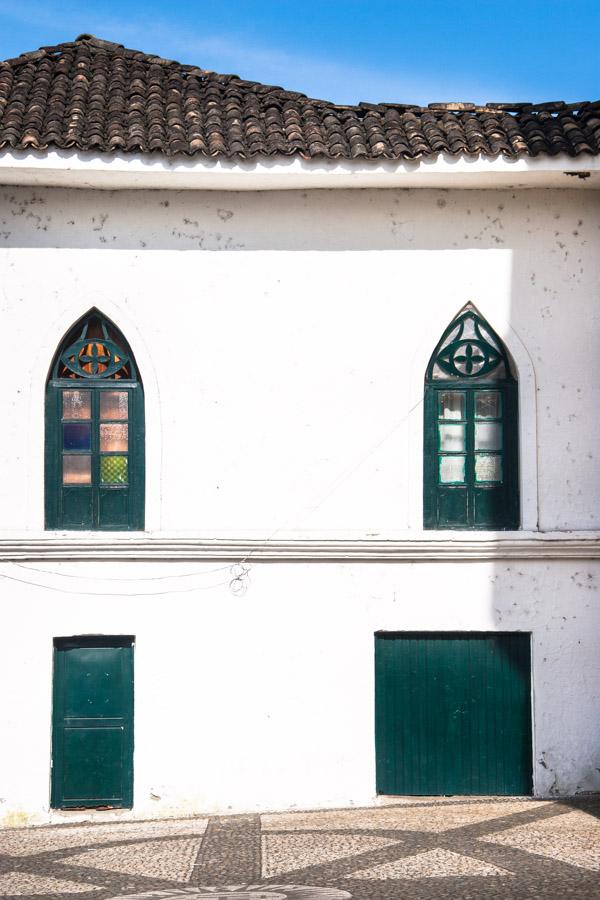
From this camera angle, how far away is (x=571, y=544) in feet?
38.2

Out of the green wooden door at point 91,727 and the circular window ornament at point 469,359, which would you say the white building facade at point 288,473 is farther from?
the circular window ornament at point 469,359

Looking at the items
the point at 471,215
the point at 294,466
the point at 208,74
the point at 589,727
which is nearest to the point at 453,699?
the point at 589,727

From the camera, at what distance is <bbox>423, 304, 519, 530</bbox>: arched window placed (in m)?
11.9

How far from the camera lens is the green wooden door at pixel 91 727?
37.9ft

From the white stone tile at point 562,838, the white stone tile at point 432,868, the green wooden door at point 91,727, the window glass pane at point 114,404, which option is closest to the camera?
the white stone tile at point 432,868

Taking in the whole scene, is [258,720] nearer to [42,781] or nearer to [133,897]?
[42,781]

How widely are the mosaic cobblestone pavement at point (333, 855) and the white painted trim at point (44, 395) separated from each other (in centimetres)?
295

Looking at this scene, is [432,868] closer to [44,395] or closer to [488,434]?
[488,434]

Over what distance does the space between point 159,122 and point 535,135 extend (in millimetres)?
3544

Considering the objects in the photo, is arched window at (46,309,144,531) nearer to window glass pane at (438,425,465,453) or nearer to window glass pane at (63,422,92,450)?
window glass pane at (63,422,92,450)

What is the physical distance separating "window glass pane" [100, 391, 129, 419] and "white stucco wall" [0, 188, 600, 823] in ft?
1.15

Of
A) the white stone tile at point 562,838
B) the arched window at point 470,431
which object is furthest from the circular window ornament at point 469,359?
the white stone tile at point 562,838

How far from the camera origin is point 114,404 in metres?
11.9

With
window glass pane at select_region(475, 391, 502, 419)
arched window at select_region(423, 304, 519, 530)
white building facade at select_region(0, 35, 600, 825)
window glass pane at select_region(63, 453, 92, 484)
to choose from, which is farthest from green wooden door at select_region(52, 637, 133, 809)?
window glass pane at select_region(475, 391, 502, 419)
